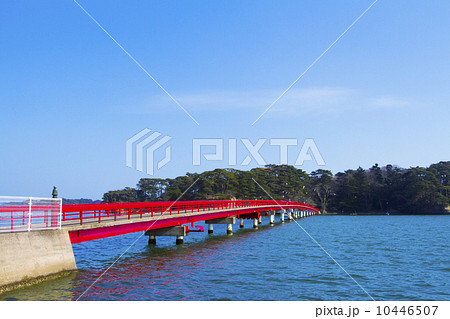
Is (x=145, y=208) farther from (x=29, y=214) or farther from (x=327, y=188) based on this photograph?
(x=327, y=188)

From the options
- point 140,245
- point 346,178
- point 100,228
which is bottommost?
point 140,245

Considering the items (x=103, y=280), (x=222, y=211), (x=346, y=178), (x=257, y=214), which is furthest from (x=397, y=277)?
(x=346, y=178)

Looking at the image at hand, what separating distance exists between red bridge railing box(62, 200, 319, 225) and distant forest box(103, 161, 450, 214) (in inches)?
1111

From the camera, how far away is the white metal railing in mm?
17234

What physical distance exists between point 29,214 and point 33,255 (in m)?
1.79

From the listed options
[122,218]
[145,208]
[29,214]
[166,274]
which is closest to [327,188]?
[145,208]

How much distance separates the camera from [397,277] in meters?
21.6

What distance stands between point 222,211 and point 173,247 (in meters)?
13.8

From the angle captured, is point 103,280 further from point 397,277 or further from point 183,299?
point 397,277

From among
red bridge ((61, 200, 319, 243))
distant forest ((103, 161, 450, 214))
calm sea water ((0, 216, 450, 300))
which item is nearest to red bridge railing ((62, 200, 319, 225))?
red bridge ((61, 200, 319, 243))
